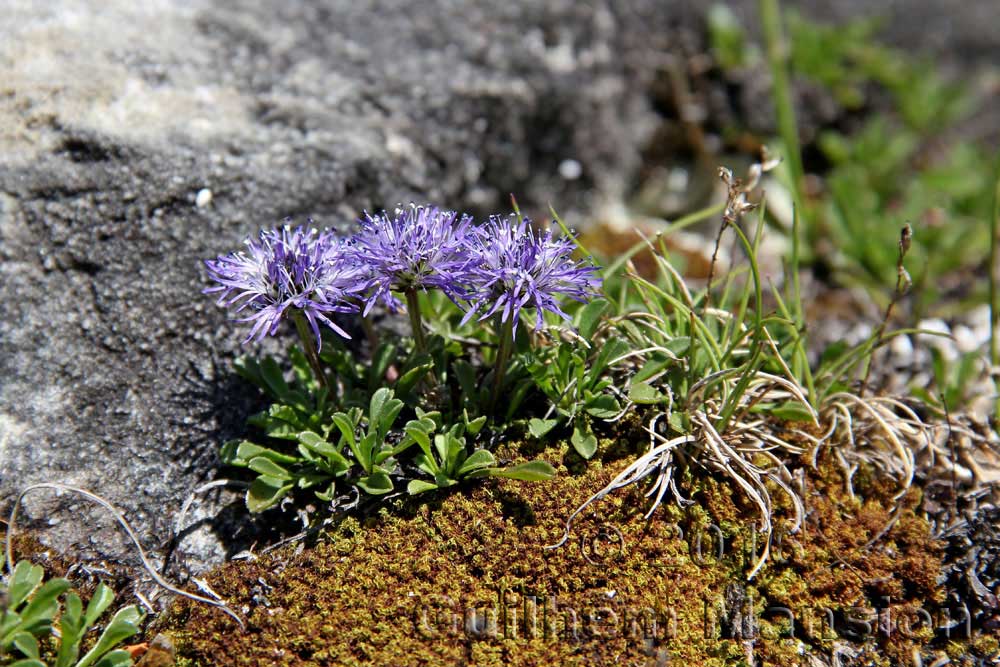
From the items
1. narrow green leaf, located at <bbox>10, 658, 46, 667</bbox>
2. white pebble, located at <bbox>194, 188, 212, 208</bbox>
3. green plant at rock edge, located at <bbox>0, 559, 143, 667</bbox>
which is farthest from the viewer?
white pebble, located at <bbox>194, 188, 212, 208</bbox>

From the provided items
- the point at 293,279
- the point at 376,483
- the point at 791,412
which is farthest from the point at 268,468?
the point at 791,412

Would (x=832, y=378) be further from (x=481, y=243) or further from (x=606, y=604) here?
(x=481, y=243)

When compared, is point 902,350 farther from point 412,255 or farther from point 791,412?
point 412,255

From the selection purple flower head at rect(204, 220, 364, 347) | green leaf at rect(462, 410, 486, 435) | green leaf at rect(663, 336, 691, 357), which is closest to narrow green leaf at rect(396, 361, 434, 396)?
green leaf at rect(462, 410, 486, 435)

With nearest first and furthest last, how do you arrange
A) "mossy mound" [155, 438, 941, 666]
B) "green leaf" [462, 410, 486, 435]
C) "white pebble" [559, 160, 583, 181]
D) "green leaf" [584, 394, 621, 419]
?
1. "mossy mound" [155, 438, 941, 666]
2. "green leaf" [462, 410, 486, 435]
3. "green leaf" [584, 394, 621, 419]
4. "white pebble" [559, 160, 583, 181]

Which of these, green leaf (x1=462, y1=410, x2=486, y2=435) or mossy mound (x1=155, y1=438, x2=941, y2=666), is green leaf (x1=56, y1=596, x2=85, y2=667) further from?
green leaf (x1=462, y1=410, x2=486, y2=435)

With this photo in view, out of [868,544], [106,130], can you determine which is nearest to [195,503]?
[106,130]

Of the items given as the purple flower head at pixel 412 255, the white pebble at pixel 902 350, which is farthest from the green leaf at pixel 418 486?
the white pebble at pixel 902 350
